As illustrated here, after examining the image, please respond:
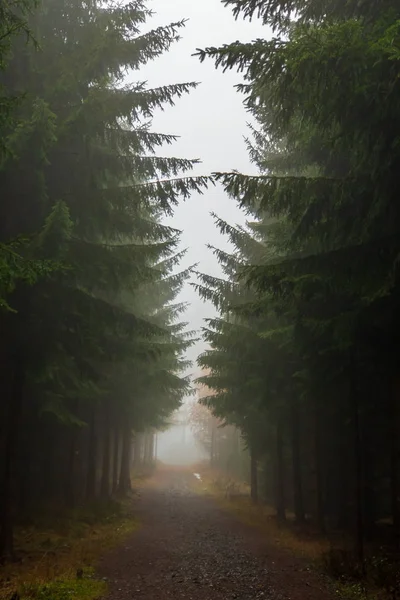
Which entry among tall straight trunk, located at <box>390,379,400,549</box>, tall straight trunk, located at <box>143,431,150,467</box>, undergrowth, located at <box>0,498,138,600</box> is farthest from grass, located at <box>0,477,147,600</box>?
tall straight trunk, located at <box>143,431,150,467</box>

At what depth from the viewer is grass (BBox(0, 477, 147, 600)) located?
320 inches

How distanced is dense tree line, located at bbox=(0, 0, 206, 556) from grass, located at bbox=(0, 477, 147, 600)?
2.47ft

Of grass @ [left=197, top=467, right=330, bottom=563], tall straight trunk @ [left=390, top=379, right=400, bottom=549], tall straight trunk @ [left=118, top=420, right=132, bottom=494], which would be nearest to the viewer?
tall straight trunk @ [left=390, top=379, right=400, bottom=549]

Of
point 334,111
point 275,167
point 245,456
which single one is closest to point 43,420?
point 275,167

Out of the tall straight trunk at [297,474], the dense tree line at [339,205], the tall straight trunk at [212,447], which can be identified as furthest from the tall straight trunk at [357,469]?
the tall straight trunk at [212,447]

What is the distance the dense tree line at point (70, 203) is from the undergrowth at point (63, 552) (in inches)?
28.8

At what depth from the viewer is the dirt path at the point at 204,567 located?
28.8 feet

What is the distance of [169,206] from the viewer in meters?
13.4

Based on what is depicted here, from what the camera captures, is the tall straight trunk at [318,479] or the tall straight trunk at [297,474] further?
the tall straight trunk at [297,474]

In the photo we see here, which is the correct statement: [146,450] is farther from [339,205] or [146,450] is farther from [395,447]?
[339,205]

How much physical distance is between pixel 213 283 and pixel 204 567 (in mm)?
10547

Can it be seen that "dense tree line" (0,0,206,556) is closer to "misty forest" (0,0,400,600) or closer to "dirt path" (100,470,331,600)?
"misty forest" (0,0,400,600)

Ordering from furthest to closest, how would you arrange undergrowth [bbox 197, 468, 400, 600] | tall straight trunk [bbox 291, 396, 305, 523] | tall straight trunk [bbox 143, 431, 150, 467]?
1. tall straight trunk [bbox 143, 431, 150, 467]
2. tall straight trunk [bbox 291, 396, 305, 523]
3. undergrowth [bbox 197, 468, 400, 600]

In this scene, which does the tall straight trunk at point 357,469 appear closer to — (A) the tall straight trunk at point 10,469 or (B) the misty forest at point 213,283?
(B) the misty forest at point 213,283
